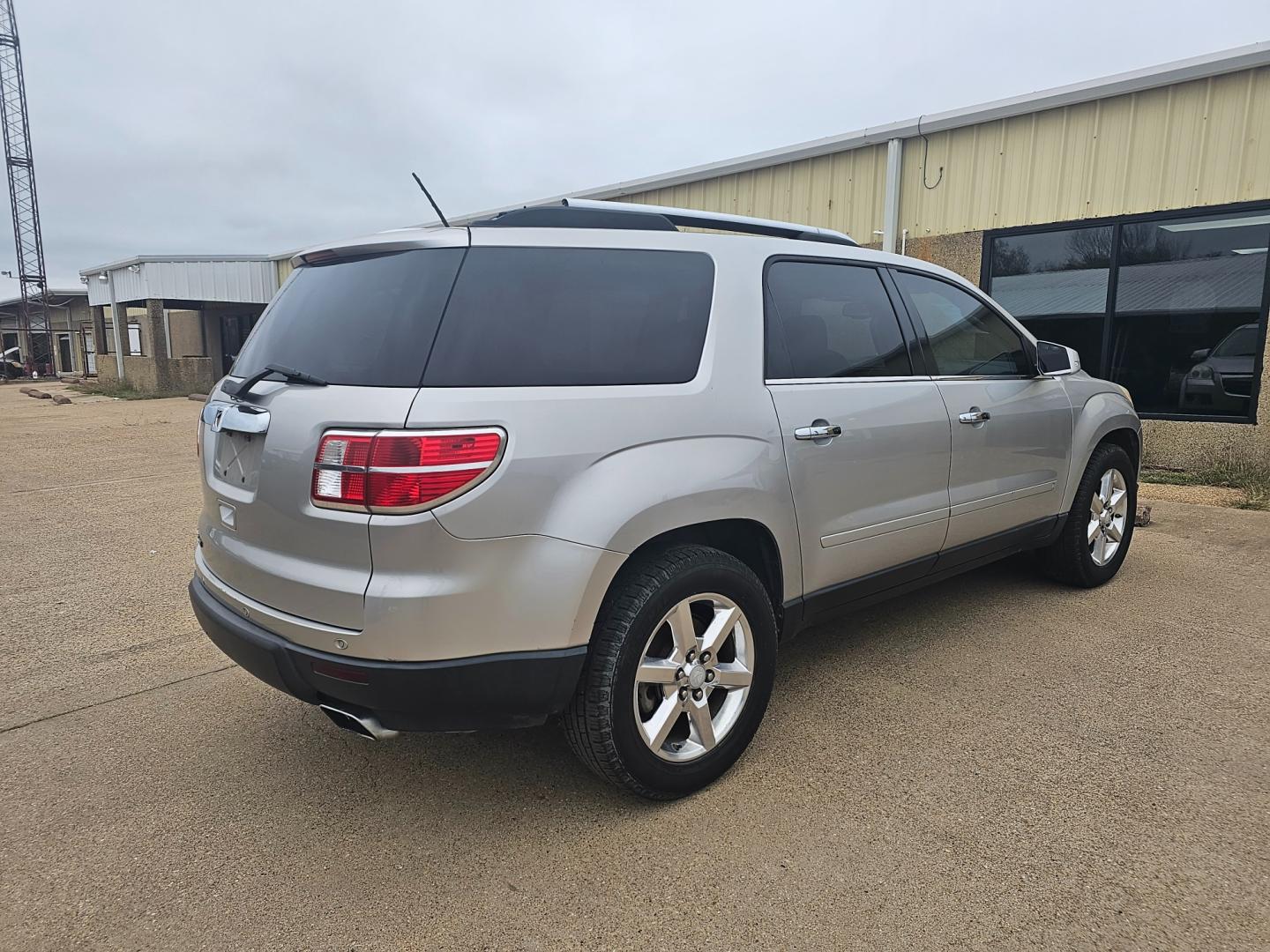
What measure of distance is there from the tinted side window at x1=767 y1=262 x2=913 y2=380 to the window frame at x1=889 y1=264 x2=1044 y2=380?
142mm

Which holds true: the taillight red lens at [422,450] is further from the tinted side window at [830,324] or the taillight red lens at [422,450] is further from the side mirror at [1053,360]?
the side mirror at [1053,360]

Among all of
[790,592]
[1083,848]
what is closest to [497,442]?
[790,592]

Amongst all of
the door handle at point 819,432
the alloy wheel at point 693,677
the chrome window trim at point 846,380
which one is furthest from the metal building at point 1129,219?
the alloy wheel at point 693,677

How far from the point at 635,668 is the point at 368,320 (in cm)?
128

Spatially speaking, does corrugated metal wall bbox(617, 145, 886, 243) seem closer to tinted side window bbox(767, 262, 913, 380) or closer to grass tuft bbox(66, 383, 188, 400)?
tinted side window bbox(767, 262, 913, 380)

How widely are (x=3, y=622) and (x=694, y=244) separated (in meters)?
4.12

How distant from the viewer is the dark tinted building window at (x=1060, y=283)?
823 cm

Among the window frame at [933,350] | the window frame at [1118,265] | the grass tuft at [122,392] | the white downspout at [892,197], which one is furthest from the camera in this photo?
the grass tuft at [122,392]

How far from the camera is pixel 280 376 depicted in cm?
253

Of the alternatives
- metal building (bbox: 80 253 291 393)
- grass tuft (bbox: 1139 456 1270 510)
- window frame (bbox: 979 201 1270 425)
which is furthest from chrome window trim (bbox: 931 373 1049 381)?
metal building (bbox: 80 253 291 393)

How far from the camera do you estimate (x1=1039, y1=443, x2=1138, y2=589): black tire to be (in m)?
4.46

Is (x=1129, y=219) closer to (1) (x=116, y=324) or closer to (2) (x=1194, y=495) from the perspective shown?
(2) (x=1194, y=495)

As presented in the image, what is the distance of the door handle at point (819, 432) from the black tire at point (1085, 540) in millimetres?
2196

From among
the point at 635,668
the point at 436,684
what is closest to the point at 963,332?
the point at 635,668
